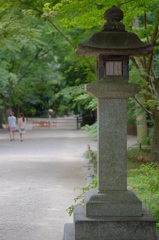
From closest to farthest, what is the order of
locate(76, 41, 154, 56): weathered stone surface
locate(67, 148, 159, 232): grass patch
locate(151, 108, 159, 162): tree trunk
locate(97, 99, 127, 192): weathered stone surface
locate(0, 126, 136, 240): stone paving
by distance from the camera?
locate(76, 41, 154, 56): weathered stone surface < locate(97, 99, 127, 192): weathered stone surface < locate(0, 126, 136, 240): stone paving < locate(67, 148, 159, 232): grass patch < locate(151, 108, 159, 162): tree trunk

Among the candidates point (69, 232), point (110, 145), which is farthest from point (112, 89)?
point (69, 232)

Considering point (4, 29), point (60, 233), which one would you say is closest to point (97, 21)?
point (4, 29)

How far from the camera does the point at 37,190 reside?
1227 centimetres

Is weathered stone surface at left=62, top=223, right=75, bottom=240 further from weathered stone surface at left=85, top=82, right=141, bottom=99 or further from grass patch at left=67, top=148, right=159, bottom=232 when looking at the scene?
weathered stone surface at left=85, top=82, right=141, bottom=99

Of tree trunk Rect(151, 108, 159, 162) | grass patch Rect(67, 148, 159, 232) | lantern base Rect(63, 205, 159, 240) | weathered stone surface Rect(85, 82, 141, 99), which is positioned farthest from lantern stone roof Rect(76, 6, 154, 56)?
tree trunk Rect(151, 108, 159, 162)

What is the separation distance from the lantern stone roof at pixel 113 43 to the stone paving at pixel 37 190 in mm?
3480

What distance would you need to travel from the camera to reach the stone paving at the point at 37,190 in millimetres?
8492

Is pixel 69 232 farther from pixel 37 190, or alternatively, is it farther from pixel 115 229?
pixel 37 190

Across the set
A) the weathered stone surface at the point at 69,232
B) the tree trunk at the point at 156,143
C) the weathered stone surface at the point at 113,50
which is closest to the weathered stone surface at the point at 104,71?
the weathered stone surface at the point at 113,50

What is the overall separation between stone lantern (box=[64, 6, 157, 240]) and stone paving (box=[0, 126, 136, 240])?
1.17m

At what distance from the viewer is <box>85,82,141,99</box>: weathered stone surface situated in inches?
284

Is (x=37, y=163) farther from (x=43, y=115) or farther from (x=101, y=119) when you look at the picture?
(x=43, y=115)

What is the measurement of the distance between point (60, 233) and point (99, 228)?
1.41 metres

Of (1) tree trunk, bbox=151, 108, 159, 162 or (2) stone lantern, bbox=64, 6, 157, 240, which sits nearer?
(2) stone lantern, bbox=64, 6, 157, 240
